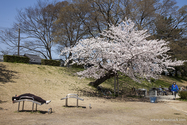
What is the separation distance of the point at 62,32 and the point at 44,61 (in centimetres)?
532

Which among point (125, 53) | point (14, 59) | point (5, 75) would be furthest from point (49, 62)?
point (125, 53)

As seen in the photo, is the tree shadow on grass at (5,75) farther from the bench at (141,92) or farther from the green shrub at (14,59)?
the bench at (141,92)

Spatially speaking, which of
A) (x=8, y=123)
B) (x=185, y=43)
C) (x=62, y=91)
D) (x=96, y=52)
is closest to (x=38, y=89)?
(x=62, y=91)

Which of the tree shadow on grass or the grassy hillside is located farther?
the tree shadow on grass

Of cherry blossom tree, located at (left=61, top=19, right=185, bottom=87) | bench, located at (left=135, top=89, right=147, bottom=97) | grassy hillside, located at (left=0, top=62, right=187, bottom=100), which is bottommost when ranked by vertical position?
bench, located at (left=135, top=89, right=147, bottom=97)

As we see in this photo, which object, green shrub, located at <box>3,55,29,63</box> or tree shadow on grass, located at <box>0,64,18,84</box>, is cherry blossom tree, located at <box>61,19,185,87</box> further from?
green shrub, located at <box>3,55,29,63</box>

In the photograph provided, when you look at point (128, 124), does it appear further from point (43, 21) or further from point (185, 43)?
point (43, 21)

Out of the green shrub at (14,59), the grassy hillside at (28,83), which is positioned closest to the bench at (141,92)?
the grassy hillside at (28,83)

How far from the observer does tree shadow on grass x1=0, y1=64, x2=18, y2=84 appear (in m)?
11.7

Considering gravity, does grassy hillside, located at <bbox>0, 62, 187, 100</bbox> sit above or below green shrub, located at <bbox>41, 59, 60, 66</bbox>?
below

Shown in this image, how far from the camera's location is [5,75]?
41.2 ft

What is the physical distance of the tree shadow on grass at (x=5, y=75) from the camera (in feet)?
38.3

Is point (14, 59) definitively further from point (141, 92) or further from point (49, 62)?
point (141, 92)

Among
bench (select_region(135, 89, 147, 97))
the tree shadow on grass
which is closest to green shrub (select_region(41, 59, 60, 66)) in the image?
the tree shadow on grass
